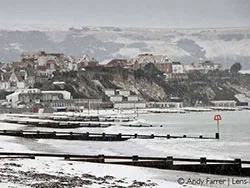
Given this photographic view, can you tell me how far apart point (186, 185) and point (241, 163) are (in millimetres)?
5469

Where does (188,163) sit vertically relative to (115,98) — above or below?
below

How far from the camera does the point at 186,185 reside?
1861 centimetres

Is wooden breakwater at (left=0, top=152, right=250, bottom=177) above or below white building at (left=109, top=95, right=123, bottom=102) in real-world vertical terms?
below

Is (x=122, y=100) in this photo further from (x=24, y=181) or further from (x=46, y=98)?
(x=24, y=181)

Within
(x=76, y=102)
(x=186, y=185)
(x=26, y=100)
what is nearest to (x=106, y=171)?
(x=186, y=185)

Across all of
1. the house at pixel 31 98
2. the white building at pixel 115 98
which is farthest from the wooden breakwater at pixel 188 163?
the white building at pixel 115 98

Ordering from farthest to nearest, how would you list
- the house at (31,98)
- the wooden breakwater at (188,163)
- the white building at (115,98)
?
1. the white building at (115,98)
2. the house at (31,98)
3. the wooden breakwater at (188,163)

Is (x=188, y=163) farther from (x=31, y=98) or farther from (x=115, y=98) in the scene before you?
(x=115, y=98)

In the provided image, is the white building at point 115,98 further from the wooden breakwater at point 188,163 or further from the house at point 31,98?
the wooden breakwater at point 188,163

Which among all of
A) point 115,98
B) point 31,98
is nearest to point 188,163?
point 31,98

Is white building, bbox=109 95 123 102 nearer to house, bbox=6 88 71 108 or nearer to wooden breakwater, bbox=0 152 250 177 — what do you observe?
house, bbox=6 88 71 108

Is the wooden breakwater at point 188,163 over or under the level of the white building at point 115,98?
under

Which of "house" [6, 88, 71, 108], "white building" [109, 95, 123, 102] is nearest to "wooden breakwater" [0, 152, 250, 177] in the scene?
"house" [6, 88, 71, 108]

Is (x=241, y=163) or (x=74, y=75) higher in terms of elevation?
(x=74, y=75)
